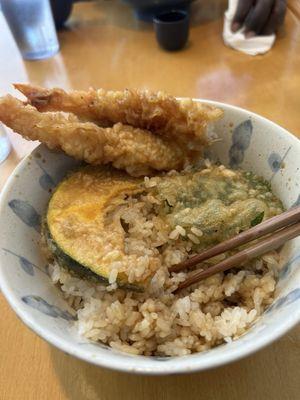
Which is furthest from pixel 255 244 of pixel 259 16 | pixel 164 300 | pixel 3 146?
pixel 259 16

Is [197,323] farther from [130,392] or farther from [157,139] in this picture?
[157,139]

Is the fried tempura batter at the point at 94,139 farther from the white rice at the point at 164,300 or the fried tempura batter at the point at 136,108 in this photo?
the white rice at the point at 164,300

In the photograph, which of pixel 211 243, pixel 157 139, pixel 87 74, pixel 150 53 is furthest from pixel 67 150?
pixel 150 53

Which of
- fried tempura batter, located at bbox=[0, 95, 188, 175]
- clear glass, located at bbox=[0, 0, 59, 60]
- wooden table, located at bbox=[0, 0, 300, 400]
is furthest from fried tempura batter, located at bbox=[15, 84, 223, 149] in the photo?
clear glass, located at bbox=[0, 0, 59, 60]

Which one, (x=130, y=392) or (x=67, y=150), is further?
(x=67, y=150)

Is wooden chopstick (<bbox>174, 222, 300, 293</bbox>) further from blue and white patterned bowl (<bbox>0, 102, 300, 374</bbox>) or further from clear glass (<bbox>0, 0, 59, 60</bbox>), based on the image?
clear glass (<bbox>0, 0, 59, 60</bbox>)
